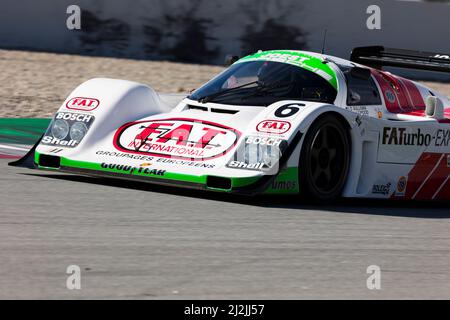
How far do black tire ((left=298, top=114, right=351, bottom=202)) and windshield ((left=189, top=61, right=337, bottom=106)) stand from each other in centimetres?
54

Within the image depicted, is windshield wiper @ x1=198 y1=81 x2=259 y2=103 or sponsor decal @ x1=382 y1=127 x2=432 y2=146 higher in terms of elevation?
windshield wiper @ x1=198 y1=81 x2=259 y2=103

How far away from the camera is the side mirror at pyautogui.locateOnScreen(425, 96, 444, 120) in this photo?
8031 millimetres

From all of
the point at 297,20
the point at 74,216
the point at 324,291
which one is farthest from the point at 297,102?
the point at 297,20

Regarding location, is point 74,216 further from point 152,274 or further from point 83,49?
point 83,49

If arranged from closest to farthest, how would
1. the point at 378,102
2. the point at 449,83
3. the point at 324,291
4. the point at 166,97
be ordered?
1. the point at 324,291
2. the point at 378,102
3. the point at 166,97
4. the point at 449,83

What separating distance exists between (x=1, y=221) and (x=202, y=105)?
250 centimetres

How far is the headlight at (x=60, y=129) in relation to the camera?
762cm

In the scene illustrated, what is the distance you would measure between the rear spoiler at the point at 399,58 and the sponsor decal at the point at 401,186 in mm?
1542

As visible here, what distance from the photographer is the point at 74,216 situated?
598 cm

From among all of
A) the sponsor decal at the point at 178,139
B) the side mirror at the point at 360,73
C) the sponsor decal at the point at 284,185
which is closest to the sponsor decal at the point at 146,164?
the sponsor decal at the point at 178,139

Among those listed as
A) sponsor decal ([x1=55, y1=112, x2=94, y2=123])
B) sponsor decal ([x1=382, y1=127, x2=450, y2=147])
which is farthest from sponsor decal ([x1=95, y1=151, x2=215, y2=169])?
sponsor decal ([x1=382, y1=127, x2=450, y2=147])

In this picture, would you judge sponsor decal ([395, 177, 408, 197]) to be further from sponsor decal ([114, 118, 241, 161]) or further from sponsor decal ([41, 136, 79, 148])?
sponsor decal ([41, 136, 79, 148])

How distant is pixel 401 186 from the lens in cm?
781

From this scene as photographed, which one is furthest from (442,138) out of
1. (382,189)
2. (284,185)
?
(284,185)
